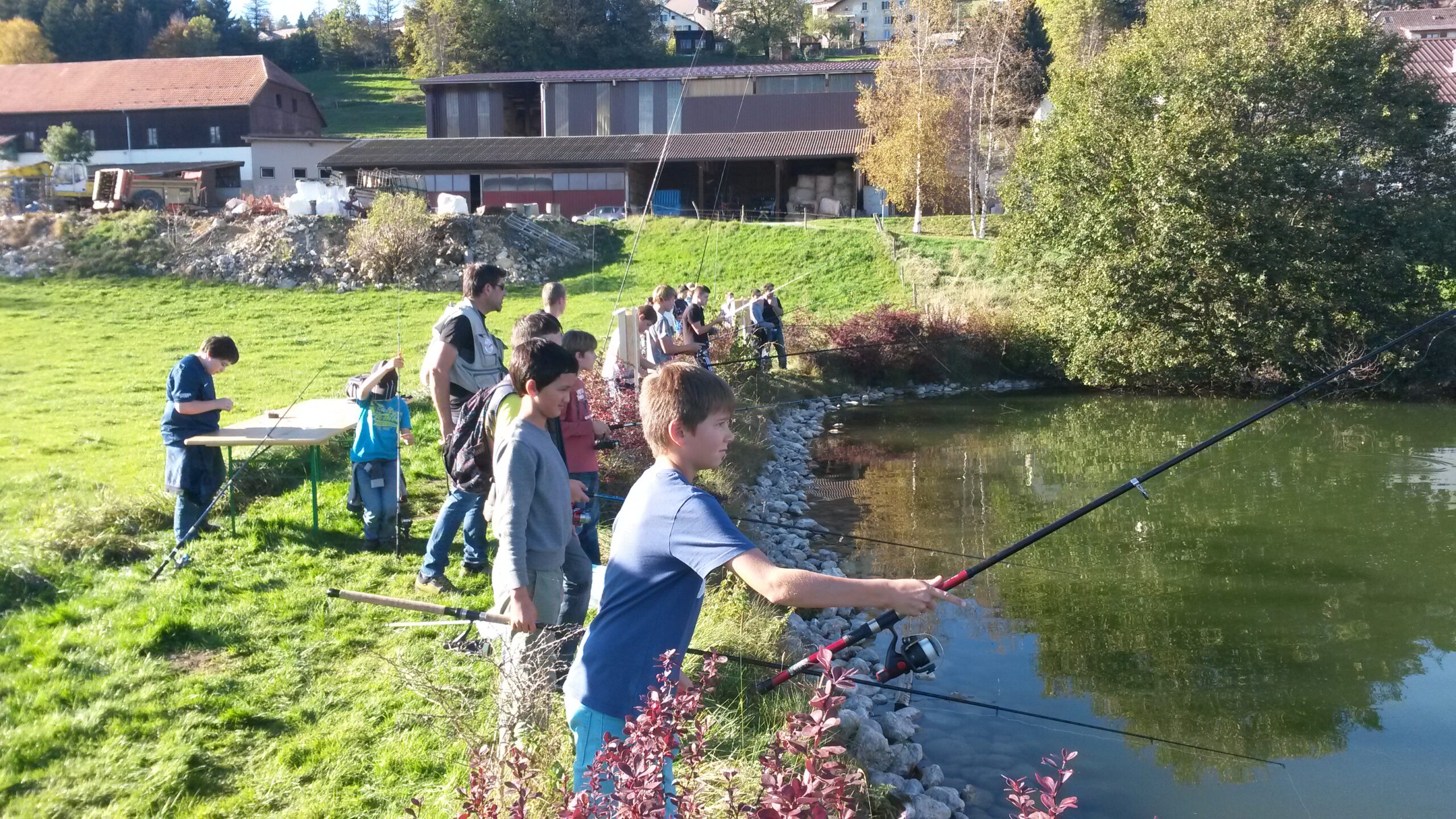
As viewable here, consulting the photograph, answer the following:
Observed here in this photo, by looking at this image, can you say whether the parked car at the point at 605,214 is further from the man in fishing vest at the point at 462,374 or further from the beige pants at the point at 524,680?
the beige pants at the point at 524,680

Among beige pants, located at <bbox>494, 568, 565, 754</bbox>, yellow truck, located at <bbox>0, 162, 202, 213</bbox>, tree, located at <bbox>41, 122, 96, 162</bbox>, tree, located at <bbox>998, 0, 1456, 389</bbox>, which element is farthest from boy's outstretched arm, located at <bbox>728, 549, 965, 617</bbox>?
tree, located at <bbox>41, 122, 96, 162</bbox>

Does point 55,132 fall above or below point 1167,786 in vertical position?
above

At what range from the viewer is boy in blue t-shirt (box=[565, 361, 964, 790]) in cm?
248

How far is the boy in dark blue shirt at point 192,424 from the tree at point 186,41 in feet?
227

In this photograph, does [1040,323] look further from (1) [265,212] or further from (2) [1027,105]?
(1) [265,212]

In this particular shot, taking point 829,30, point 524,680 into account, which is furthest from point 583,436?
point 829,30

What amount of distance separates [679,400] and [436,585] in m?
3.71

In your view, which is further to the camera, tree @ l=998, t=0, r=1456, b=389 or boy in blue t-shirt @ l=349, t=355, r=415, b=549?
tree @ l=998, t=0, r=1456, b=389

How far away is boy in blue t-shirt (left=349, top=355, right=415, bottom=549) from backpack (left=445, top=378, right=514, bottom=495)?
127 centimetres

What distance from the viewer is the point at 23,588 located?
6.07 meters

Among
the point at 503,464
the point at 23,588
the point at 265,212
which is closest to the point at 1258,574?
the point at 503,464

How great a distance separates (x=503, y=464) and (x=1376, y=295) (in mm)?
18826

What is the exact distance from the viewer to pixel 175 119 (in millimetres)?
47781

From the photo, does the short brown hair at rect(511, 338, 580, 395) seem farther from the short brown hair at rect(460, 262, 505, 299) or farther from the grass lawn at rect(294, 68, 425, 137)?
the grass lawn at rect(294, 68, 425, 137)
